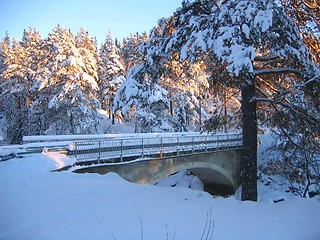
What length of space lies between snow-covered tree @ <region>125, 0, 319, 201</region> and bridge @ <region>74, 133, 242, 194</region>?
10.5ft

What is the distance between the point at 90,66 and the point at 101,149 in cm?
1532

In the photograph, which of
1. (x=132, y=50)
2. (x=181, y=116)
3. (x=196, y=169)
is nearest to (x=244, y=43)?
(x=196, y=169)

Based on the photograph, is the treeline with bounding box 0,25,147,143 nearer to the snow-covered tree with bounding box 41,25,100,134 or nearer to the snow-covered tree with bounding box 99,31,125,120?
the snow-covered tree with bounding box 41,25,100,134

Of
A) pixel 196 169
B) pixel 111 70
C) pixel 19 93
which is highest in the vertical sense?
pixel 111 70

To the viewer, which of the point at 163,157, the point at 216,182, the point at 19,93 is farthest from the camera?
the point at 19,93

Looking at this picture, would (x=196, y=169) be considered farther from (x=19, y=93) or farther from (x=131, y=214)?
(x=19, y=93)

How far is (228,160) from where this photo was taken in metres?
19.4

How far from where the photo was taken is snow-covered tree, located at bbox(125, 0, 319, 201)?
630 cm

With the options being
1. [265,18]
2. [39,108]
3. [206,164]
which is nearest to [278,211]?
[265,18]

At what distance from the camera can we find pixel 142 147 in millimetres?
11859

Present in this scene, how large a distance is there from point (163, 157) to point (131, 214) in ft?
29.4

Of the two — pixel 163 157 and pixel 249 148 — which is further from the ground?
pixel 249 148

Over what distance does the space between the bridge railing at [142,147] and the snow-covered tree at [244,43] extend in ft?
10.5

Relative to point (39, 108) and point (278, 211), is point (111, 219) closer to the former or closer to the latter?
point (278, 211)
